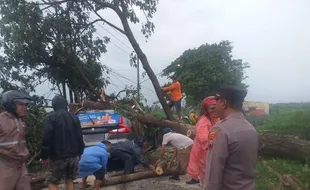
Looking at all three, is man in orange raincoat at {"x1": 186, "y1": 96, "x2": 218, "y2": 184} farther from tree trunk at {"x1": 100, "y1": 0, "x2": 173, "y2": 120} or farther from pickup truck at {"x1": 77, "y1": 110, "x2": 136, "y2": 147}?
tree trunk at {"x1": 100, "y1": 0, "x2": 173, "y2": 120}

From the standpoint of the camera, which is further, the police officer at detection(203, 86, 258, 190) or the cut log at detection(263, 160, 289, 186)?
the cut log at detection(263, 160, 289, 186)

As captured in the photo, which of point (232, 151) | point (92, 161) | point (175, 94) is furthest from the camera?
point (175, 94)

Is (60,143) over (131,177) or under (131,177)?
over

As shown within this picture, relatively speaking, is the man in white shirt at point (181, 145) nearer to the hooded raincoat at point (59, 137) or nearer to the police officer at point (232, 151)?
the hooded raincoat at point (59, 137)

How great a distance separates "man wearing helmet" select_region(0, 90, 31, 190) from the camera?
13.8ft

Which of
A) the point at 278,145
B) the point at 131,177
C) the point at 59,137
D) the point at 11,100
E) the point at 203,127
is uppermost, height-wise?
the point at 11,100

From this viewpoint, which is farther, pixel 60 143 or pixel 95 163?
pixel 95 163

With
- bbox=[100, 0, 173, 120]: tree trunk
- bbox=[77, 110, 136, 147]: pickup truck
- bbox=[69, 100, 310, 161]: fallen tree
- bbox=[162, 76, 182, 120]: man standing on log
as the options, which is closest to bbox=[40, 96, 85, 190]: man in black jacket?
bbox=[77, 110, 136, 147]: pickup truck

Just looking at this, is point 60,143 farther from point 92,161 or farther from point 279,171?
point 279,171

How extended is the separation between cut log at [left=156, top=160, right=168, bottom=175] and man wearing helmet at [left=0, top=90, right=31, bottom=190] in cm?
366

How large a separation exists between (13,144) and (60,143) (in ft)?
3.46

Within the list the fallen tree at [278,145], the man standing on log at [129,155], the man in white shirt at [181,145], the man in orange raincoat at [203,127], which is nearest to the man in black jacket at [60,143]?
the man in orange raincoat at [203,127]

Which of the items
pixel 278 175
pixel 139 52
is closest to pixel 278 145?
pixel 278 175

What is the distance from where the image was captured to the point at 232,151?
266 centimetres
